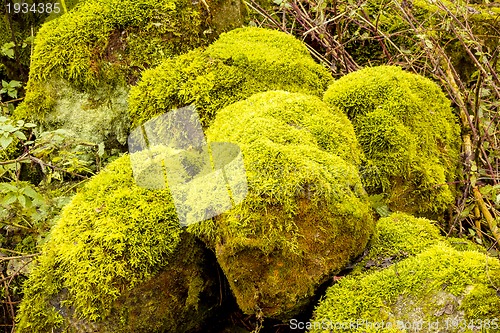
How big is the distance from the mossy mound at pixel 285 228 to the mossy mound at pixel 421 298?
0.15 metres

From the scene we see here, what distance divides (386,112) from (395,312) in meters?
1.58

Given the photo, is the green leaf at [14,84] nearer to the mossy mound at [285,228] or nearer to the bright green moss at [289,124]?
the bright green moss at [289,124]

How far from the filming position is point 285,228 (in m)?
2.26

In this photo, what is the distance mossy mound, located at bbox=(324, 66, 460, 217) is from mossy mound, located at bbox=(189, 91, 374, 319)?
76 centimetres

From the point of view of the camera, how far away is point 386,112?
330cm

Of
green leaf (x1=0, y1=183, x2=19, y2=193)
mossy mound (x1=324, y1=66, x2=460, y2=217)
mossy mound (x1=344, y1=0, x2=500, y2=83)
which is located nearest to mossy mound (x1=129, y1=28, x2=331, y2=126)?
mossy mound (x1=324, y1=66, x2=460, y2=217)

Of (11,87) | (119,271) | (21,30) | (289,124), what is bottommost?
(119,271)

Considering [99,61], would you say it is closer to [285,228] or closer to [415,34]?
[285,228]

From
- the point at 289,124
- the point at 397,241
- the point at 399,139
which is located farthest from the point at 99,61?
the point at 397,241

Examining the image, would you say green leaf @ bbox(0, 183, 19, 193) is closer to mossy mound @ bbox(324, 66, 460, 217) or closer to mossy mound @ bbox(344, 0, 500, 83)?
mossy mound @ bbox(324, 66, 460, 217)

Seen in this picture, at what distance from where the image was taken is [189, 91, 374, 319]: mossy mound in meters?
2.26

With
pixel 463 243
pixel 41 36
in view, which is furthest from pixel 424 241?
pixel 41 36

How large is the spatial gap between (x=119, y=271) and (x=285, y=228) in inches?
37.1

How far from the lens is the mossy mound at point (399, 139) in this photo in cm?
322
